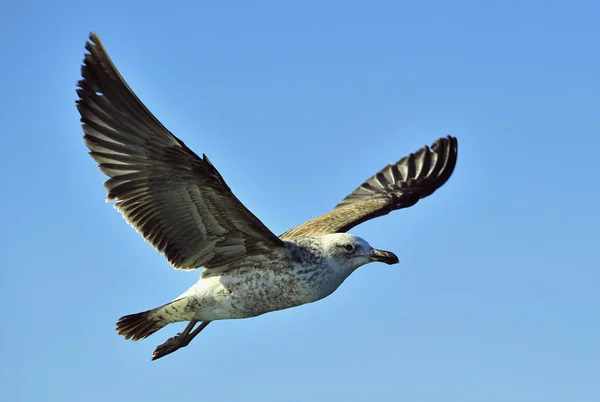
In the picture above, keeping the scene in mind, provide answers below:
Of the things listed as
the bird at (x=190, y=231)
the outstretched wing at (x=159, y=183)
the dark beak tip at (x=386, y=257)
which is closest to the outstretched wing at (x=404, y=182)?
the dark beak tip at (x=386, y=257)

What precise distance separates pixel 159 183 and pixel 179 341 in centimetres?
234

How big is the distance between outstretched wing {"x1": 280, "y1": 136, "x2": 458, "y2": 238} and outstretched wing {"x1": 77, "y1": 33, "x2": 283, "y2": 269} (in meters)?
4.06

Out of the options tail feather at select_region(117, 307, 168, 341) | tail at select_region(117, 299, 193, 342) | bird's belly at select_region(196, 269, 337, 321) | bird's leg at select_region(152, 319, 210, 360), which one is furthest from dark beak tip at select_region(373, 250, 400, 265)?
tail feather at select_region(117, 307, 168, 341)

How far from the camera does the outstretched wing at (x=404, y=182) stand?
1672 centimetres

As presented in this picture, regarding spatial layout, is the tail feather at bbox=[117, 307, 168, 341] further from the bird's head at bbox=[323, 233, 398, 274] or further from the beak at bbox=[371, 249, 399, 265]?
the beak at bbox=[371, 249, 399, 265]

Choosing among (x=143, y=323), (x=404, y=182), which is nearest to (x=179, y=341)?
(x=143, y=323)

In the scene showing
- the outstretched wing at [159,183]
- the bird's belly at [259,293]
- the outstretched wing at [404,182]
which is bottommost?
the bird's belly at [259,293]

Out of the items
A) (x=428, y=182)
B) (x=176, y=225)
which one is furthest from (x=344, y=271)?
(x=428, y=182)

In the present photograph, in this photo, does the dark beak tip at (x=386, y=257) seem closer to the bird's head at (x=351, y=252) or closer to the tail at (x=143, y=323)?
the bird's head at (x=351, y=252)

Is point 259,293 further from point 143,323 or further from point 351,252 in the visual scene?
point 143,323

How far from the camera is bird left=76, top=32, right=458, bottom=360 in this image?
11.4 meters

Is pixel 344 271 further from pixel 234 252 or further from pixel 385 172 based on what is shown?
pixel 385 172

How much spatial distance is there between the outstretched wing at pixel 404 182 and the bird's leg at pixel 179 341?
3.97m

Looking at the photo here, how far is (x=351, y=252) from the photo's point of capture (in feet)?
41.2
